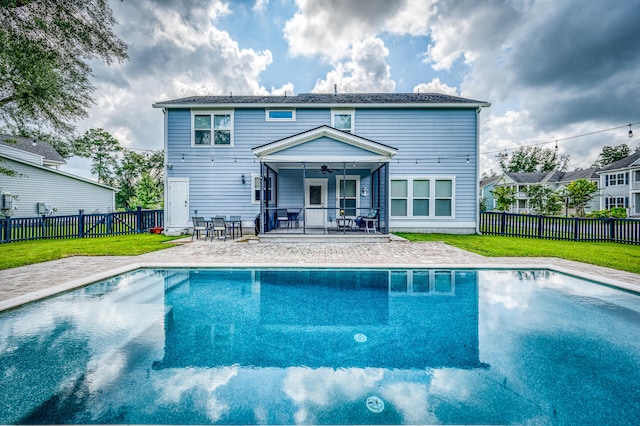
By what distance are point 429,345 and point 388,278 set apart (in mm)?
2594

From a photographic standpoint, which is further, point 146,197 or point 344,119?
point 146,197

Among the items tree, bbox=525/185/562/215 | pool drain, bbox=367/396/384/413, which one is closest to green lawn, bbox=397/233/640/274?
pool drain, bbox=367/396/384/413

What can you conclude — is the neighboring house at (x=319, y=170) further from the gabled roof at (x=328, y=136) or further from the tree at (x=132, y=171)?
the tree at (x=132, y=171)

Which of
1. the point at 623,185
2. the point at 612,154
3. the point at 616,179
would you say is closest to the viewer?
the point at 623,185

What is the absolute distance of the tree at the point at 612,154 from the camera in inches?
2057

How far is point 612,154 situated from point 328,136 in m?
73.7

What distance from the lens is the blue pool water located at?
2.34 meters

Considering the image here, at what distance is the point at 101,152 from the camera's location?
33969mm

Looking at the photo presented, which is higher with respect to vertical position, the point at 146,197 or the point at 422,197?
the point at 146,197

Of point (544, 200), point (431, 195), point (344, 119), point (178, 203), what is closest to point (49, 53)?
point (178, 203)

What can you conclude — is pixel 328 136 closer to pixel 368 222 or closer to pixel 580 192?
pixel 368 222

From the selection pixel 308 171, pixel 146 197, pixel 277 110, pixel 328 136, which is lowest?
pixel 146 197

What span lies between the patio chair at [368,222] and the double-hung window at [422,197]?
6.34 feet

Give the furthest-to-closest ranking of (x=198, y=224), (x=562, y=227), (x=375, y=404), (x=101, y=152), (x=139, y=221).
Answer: (x=101, y=152), (x=139, y=221), (x=562, y=227), (x=198, y=224), (x=375, y=404)
